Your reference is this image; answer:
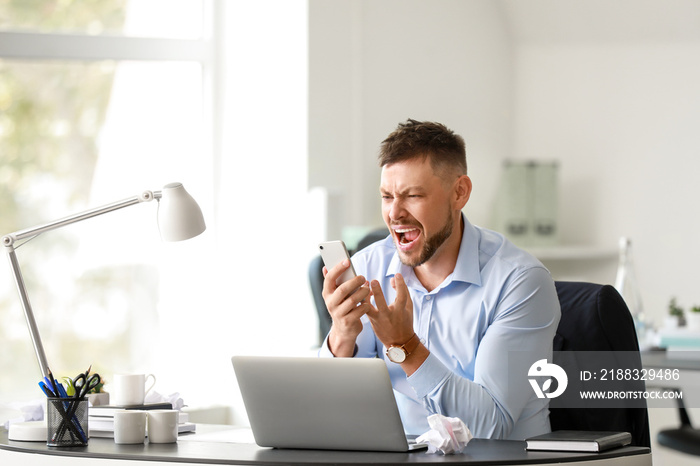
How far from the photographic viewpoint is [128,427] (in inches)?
70.8

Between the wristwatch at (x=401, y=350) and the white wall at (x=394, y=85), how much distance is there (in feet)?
6.37

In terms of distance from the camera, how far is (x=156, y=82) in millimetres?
4242

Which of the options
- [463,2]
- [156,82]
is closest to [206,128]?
[156,82]

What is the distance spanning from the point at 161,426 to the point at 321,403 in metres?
0.35

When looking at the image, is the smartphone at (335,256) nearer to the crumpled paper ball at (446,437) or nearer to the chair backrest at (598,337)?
the crumpled paper ball at (446,437)

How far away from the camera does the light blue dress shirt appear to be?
1949 mm

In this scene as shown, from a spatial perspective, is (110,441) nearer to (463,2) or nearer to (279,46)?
(279,46)

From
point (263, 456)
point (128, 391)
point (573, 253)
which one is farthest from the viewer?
point (573, 253)

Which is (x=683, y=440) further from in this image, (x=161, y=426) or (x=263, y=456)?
(x=161, y=426)

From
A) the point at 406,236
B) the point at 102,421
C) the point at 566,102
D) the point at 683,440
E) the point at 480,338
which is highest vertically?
the point at 566,102

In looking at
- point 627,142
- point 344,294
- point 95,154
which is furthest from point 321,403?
point 627,142

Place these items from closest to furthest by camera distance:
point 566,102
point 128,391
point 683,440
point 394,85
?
point 683,440, point 128,391, point 394,85, point 566,102

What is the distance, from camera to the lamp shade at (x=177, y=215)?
2008 mm

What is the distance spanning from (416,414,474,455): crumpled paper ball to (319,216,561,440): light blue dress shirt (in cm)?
28
